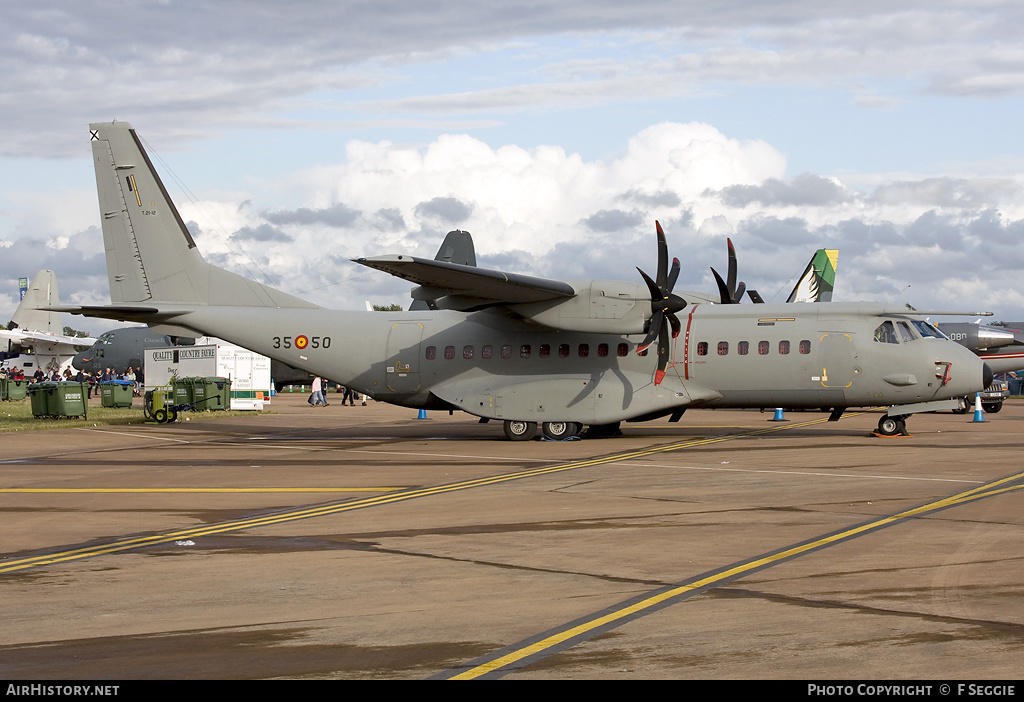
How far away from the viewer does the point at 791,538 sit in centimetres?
1128

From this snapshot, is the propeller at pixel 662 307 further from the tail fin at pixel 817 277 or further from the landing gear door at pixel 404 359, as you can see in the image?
the tail fin at pixel 817 277

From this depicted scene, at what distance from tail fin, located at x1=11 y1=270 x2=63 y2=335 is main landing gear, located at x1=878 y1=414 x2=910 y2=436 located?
7626 cm

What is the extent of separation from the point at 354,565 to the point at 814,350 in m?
17.5

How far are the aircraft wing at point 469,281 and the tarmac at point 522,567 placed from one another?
4574 mm

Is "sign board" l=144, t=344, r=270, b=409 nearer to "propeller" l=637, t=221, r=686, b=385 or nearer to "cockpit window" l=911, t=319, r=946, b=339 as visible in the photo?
"propeller" l=637, t=221, r=686, b=385

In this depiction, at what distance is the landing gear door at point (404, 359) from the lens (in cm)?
2730

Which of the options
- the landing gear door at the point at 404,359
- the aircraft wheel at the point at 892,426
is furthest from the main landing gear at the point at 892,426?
the landing gear door at the point at 404,359

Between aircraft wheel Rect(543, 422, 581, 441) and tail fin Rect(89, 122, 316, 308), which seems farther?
tail fin Rect(89, 122, 316, 308)

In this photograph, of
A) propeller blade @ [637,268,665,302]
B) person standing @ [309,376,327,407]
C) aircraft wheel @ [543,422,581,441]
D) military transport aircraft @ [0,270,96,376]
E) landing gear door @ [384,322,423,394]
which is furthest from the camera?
military transport aircraft @ [0,270,96,376]

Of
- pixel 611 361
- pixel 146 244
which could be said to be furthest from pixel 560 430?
pixel 146 244

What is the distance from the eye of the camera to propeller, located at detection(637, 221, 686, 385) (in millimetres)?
24203

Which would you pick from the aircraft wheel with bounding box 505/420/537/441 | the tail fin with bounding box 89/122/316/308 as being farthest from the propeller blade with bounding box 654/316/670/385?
the tail fin with bounding box 89/122/316/308

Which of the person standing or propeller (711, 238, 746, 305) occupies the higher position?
propeller (711, 238, 746, 305)

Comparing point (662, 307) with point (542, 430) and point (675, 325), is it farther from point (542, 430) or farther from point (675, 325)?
point (542, 430)
